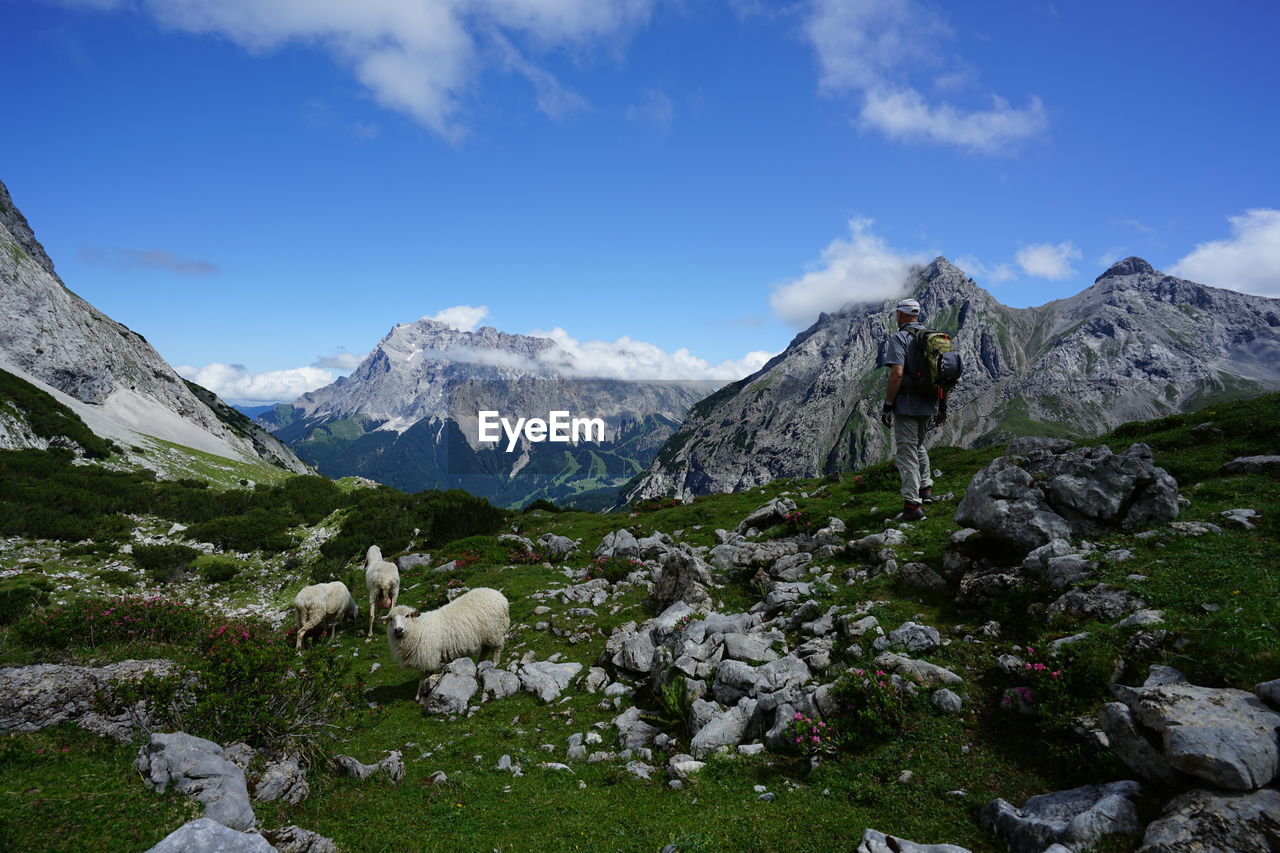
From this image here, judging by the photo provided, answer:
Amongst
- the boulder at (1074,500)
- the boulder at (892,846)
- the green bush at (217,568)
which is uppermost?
the boulder at (1074,500)

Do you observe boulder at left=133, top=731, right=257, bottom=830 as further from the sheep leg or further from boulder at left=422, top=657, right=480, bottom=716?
the sheep leg

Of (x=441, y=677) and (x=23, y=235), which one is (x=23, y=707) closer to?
(x=441, y=677)

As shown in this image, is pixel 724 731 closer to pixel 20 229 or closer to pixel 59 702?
pixel 59 702

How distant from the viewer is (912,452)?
15469 mm

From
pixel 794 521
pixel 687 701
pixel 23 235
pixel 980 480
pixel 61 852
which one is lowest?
pixel 687 701

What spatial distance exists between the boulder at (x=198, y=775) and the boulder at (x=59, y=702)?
4.05ft

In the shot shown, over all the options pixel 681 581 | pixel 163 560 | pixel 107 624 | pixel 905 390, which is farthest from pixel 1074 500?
pixel 163 560

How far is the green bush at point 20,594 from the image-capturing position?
2383 cm

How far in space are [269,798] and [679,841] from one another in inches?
242

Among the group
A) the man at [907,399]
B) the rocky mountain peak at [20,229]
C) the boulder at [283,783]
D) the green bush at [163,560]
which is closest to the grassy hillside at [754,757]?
the boulder at [283,783]

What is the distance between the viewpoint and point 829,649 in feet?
37.9

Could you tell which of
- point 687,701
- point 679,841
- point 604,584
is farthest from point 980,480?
point 604,584

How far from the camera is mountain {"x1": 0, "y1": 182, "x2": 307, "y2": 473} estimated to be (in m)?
83.8

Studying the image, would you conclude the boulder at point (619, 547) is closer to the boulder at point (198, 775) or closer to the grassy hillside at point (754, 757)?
the grassy hillside at point (754, 757)
